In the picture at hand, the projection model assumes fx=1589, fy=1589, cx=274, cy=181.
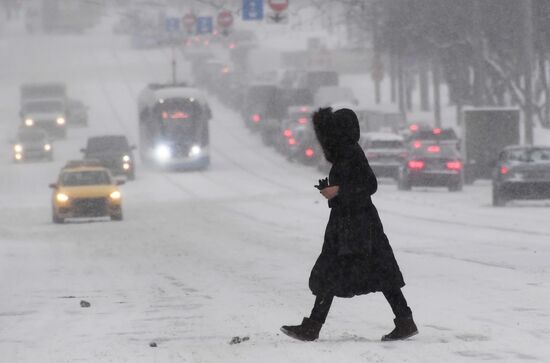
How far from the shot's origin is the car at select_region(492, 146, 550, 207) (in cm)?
3656

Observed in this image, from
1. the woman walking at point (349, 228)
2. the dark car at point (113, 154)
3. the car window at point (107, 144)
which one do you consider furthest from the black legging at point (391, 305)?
the car window at point (107, 144)

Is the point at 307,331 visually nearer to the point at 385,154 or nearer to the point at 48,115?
the point at 385,154

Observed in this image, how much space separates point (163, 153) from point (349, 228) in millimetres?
52147

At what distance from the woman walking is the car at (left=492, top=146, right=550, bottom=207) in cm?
2627

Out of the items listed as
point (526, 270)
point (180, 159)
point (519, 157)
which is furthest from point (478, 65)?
point (526, 270)

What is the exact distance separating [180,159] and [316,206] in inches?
891

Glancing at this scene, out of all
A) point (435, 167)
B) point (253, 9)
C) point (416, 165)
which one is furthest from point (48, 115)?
point (435, 167)

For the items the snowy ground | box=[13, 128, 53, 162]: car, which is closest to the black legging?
the snowy ground

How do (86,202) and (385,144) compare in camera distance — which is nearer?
(86,202)

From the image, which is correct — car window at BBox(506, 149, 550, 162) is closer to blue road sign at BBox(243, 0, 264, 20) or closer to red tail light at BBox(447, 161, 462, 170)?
red tail light at BBox(447, 161, 462, 170)

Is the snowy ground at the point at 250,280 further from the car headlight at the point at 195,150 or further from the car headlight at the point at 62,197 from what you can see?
the car headlight at the point at 195,150

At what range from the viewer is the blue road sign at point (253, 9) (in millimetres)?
52656

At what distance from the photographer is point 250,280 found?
17.9 meters

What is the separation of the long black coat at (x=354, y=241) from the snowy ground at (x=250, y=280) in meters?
0.43
